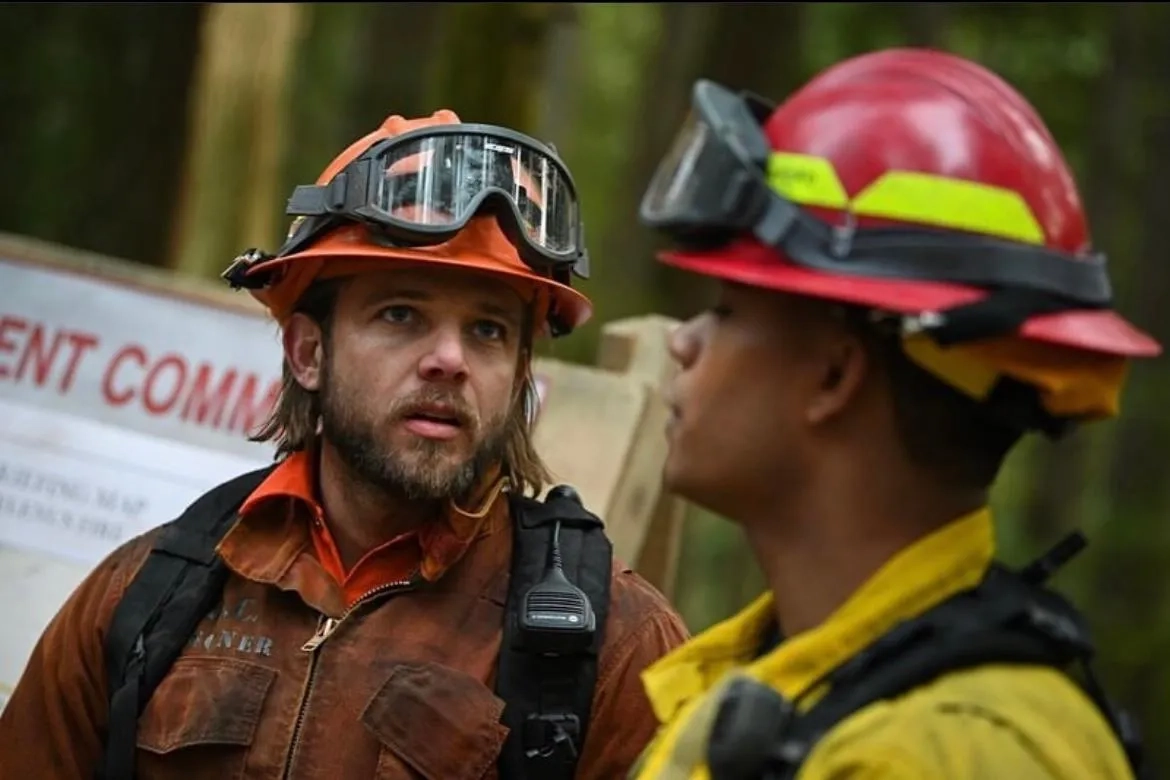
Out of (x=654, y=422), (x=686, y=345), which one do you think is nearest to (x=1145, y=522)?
(x=654, y=422)

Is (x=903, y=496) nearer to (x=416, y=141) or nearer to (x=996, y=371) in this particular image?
(x=996, y=371)

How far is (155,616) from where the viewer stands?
354cm

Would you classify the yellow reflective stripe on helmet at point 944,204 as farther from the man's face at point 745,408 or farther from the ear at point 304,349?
the ear at point 304,349

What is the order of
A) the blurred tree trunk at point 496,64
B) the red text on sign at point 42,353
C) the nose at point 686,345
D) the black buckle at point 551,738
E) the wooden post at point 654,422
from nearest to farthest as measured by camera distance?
the nose at point 686,345 → the black buckle at point 551,738 → the wooden post at point 654,422 → the red text on sign at point 42,353 → the blurred tree trunk at point 496,64

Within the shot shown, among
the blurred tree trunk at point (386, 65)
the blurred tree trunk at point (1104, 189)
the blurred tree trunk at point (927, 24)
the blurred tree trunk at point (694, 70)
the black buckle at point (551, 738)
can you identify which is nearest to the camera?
the black buckle at point (551, 738)

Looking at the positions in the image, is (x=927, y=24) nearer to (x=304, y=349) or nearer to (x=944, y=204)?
(x=304, y=349)

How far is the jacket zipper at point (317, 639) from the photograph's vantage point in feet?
11.0

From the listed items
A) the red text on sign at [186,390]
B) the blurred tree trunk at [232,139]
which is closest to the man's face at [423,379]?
the red text on sign at [186,390]

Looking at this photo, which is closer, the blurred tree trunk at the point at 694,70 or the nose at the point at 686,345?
the nose at the point at 686,345

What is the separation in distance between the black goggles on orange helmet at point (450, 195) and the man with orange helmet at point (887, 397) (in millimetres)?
1178

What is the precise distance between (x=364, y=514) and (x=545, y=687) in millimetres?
549

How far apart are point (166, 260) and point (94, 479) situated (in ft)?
9.49

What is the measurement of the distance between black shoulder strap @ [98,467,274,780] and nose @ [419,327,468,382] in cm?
55

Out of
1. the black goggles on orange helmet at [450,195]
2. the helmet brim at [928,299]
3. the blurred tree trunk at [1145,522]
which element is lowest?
the blurred tree trunk at [1145,522]
